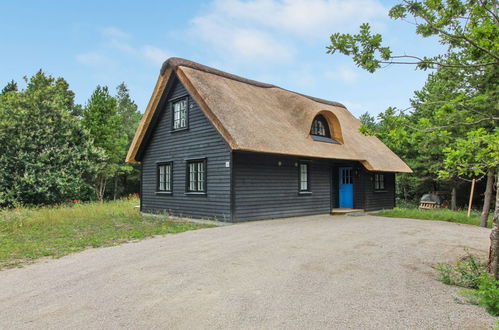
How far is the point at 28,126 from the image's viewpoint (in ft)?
60.5

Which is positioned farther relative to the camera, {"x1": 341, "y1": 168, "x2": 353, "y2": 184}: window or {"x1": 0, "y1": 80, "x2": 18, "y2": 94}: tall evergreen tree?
{"x1": 0, "y1": 80, "x2": 18, "y2": 94}: tall evergreen tree

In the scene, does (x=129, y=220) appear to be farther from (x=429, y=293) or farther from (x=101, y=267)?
(x=429, y=293)

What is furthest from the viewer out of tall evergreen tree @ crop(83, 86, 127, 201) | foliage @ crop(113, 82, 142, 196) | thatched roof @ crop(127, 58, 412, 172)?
foliage @ crop(113, 82, 142, 196)

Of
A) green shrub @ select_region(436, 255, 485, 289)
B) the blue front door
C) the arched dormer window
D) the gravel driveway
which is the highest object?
the arched dormer window

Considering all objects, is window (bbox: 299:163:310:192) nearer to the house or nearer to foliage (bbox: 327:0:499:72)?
the house

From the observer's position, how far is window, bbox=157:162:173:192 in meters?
14.3

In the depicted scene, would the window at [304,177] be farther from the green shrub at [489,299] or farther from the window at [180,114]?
the green shrub at [489,299]

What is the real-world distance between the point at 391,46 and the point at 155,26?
9.98 m

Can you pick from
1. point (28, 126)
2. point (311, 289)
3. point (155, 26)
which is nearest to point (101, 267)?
point (311, 289)

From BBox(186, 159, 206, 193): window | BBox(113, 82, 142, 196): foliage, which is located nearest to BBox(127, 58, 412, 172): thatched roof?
BBox(186, 159, 206, 193): window

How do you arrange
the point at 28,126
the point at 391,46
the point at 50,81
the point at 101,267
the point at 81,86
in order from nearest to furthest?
1. the point at 391,46
2. the point at 101,267
3. the point at 28,126
4. the point at 50,81
5. the point at 81,86

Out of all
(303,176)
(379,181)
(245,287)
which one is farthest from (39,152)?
(379,181)

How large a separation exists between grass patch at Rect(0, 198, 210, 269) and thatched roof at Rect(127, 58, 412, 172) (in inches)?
138

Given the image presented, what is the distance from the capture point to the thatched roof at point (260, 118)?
11125 millimetres
